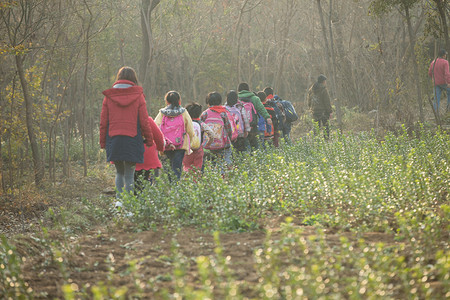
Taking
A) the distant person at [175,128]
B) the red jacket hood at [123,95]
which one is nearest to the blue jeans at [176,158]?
the distant person at [175,128]

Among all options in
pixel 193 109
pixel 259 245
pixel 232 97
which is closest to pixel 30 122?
pixel 193 109

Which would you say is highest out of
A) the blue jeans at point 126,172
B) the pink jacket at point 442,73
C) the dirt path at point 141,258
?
the pink jacket at point 442,73

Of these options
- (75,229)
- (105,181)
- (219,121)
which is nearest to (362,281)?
(75,229)

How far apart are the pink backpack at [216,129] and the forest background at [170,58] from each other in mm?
2817

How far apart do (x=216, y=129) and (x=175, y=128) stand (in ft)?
5.09

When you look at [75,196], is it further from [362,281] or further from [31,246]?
[362,281]

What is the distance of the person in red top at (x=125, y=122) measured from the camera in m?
7.41

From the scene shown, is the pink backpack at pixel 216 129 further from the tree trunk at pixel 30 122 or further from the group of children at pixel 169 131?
the tree trunk at pixel 30 122

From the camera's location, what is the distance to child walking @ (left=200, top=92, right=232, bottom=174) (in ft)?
34.2

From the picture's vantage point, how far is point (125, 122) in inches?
292

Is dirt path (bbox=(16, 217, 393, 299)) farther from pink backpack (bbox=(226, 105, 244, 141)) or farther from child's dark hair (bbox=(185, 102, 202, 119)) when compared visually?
pink backpack (bbox=(226, 105, 244, 141))

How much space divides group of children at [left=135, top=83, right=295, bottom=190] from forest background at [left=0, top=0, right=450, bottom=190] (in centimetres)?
220

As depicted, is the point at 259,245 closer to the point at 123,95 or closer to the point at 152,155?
the point at 123,95

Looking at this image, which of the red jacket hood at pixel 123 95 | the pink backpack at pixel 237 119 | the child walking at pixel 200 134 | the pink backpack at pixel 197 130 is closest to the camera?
the red jacket hood at pixel 123 95
